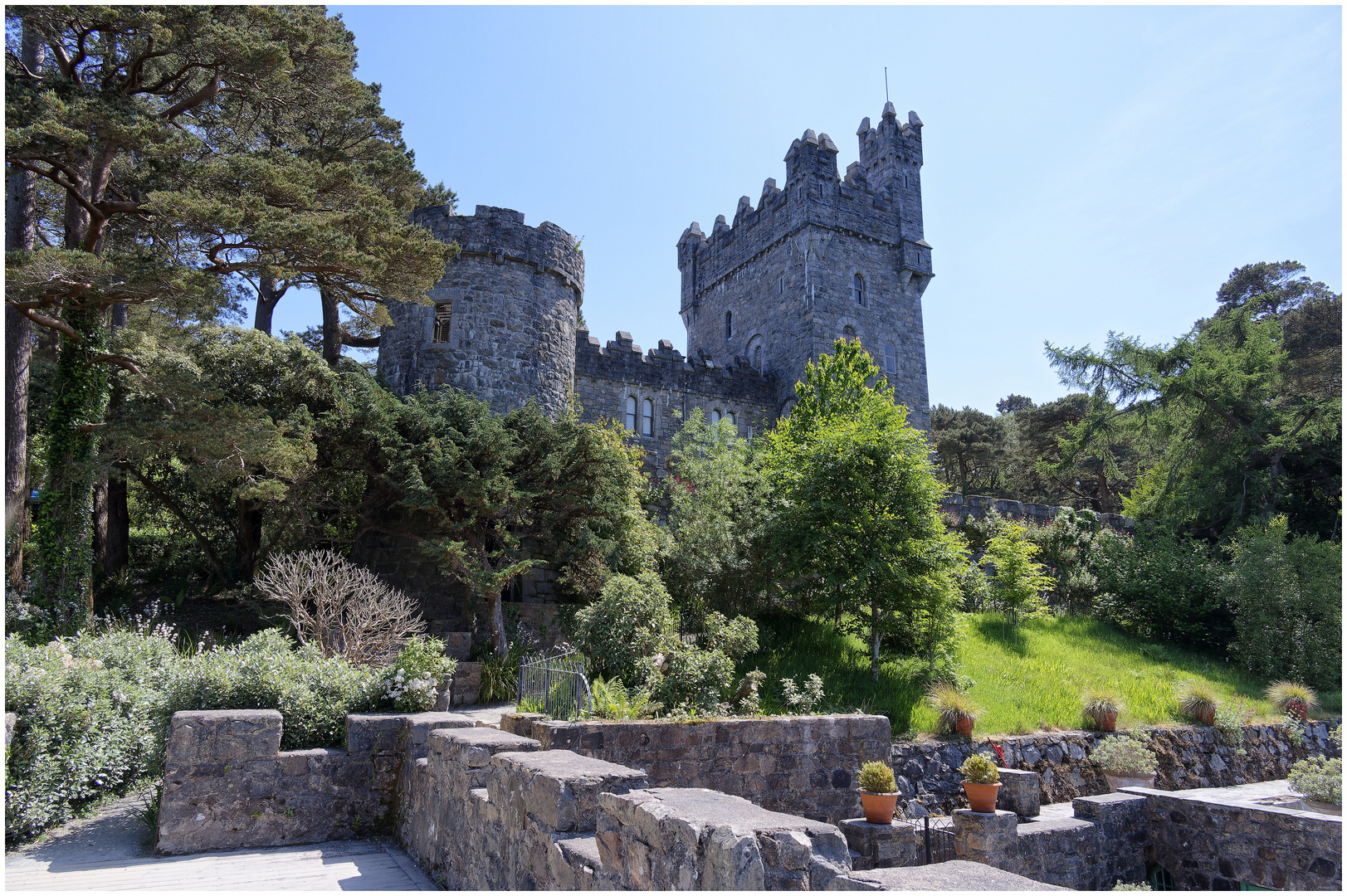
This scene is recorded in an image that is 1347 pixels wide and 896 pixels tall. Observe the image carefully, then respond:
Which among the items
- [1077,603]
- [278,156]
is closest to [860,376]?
[1077,603]

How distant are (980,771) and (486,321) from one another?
13.6m

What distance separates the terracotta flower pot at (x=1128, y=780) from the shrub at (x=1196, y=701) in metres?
3.89

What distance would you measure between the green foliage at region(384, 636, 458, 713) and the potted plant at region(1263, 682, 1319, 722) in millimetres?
15576

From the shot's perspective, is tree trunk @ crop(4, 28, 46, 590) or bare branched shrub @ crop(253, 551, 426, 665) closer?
bare branched shrub @ crop(253, 551, 426, 665)

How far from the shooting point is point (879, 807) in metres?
8.49

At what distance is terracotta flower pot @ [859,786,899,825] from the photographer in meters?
8.48

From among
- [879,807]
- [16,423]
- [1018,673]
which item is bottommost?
[1018,673]

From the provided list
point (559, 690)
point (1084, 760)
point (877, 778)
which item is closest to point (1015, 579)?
point (1084, 760)

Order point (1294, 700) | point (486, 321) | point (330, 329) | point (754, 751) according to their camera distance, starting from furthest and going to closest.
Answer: point (330, 329) < point (486, 321) < point (1294, 700) < point (754, 751)

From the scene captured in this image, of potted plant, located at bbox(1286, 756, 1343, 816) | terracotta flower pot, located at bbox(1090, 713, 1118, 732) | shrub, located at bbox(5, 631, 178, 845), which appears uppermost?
shrub, located at bbox(5, 631, 178, 845)

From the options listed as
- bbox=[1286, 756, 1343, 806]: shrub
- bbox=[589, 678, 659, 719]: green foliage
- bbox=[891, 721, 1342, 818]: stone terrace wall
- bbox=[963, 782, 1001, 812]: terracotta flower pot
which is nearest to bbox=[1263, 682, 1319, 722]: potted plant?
bbox=[891, 721, 1342, 818]: stone terrace wall

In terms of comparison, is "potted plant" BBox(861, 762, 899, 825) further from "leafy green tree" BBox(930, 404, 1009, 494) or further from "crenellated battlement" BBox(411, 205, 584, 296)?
"leafy green tree" BBox(930, 404, 1009, 494)

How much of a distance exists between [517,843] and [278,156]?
511 inches

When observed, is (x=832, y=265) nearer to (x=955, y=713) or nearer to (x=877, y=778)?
(x=955, y=713)
